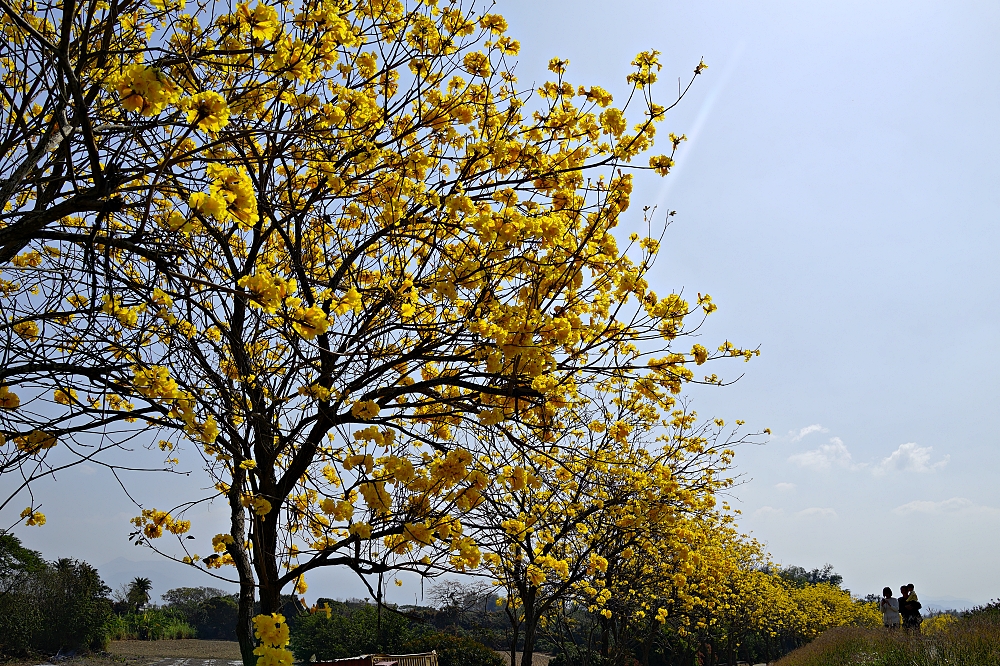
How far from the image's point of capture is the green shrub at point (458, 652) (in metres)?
11.6

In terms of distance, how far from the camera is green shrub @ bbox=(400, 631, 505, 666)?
11.6 m

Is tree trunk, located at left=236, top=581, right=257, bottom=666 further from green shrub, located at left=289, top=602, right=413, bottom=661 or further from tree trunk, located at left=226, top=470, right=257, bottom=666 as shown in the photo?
green shrub, located at left=289, top=602, right=413, bottom=661

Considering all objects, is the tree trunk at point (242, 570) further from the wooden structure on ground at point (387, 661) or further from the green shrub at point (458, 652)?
the green shrub at point (458, 652)

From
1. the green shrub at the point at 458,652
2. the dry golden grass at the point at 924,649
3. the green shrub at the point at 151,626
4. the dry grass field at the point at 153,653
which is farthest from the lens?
the green shrub at the point at 151,626

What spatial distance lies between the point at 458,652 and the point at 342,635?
17.9ft

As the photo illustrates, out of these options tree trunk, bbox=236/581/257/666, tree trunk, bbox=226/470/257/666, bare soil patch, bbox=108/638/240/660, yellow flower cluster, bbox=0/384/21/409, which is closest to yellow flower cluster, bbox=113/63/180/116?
yellow flower cluster, bbox=0/384/21/409

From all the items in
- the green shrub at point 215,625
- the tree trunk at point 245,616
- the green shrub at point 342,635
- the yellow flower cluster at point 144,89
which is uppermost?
Result: the yellow flower cluster at point 144,89

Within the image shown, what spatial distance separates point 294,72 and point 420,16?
143 cm

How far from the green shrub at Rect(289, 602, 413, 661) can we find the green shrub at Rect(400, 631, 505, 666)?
2141mm

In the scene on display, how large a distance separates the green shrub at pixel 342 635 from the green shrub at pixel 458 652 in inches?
84.3

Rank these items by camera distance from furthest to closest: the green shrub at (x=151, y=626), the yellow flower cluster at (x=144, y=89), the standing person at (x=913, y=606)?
1. the green shrub at (x=151, y=626)
2. the standing person at (x=913, y=606)
3. the yellow flower cluster at (x=144, y=89)

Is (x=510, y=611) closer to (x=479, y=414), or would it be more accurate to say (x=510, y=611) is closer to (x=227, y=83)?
(x=479, y=414)

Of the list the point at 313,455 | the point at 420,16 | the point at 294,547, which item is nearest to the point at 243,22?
the point at 420,16

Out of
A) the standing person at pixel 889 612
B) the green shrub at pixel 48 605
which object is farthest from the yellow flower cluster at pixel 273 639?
the green shrub at pixel 48 605
